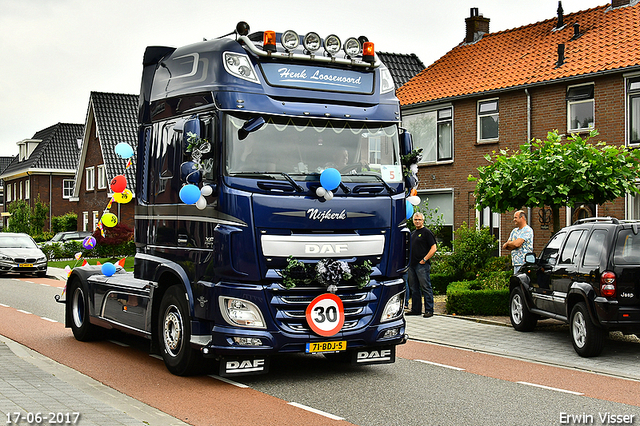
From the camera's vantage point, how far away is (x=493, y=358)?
1075cm

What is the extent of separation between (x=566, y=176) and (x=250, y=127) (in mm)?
7387

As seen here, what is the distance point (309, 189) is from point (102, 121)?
40048 millimetres

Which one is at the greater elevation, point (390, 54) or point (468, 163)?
point (390, 54)

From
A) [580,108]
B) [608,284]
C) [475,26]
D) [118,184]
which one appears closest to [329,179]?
[118,184]

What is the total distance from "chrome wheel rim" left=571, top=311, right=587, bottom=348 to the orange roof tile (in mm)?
11972

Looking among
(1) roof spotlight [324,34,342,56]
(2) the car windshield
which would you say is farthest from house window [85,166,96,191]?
(1) roof spotlight [324,34,342,56]

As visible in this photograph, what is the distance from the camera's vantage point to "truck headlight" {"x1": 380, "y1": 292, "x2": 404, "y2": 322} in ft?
28.7

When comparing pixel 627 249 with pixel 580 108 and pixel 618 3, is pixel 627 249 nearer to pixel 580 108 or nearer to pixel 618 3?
pixel 580 108

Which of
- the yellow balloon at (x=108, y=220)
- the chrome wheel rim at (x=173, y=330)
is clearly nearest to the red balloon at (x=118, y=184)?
the yellow balloon at (x=108, y=220)

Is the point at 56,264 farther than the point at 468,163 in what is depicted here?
Yes

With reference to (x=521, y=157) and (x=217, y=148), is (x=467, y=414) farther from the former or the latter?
(x=521, y=157)

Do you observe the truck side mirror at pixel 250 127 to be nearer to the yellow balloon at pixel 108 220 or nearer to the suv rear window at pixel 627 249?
the yellow balloon at pixel 108 220

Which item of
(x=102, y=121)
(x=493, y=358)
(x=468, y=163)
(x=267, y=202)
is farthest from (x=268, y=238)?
(x=102, y=121)

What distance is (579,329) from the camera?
1076 centimetres
